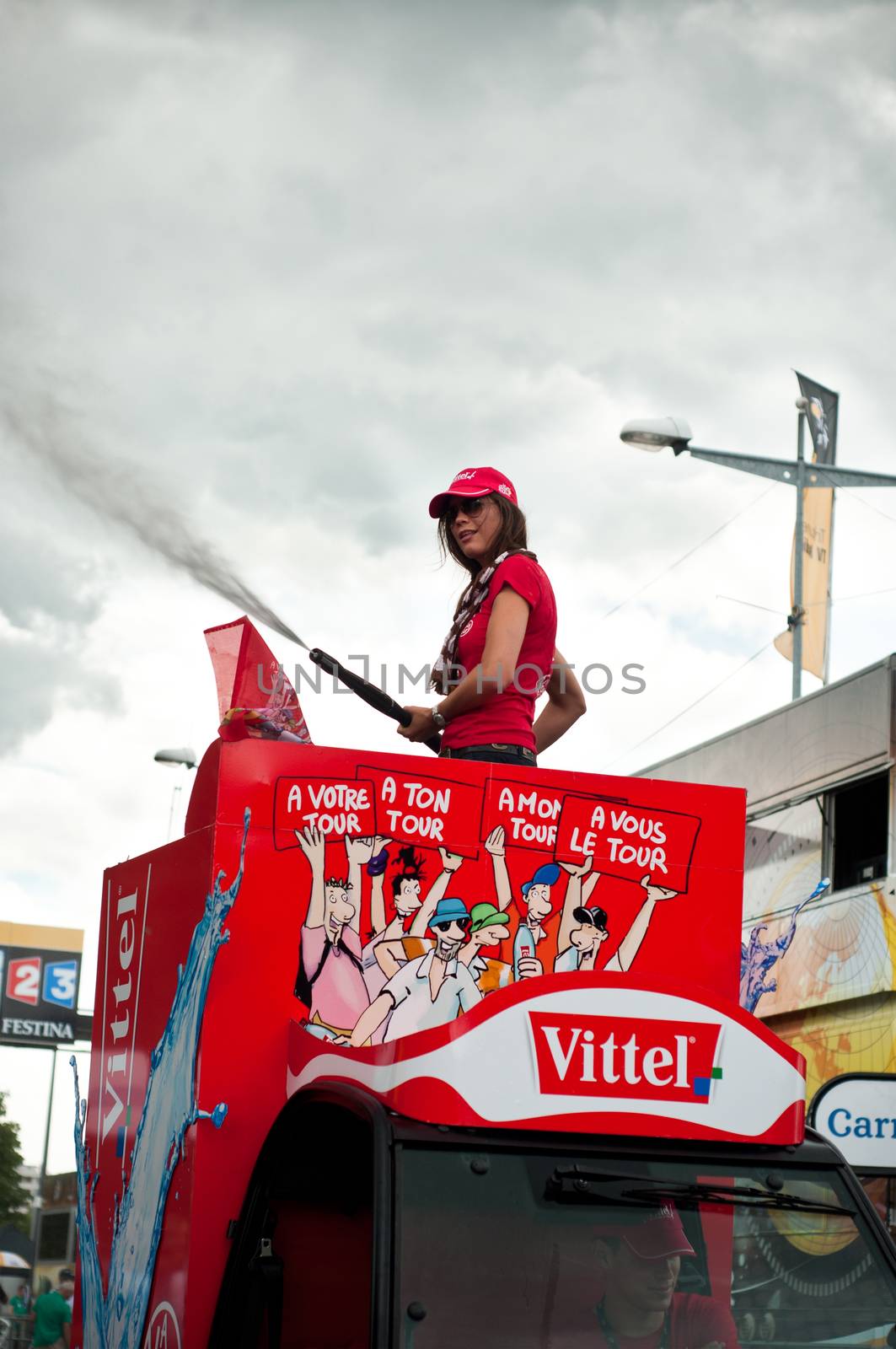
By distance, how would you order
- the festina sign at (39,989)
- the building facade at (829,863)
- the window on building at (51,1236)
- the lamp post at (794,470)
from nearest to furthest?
1. the building facade at (829,863)
2. the lamp post at (794,470)
3. the festina sign at (39,989)
4. the window on building at (51,1236)

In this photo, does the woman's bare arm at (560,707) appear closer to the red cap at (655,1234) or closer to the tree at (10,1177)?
the red cap at (655,1234)

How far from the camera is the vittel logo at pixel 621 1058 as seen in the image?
3471mm

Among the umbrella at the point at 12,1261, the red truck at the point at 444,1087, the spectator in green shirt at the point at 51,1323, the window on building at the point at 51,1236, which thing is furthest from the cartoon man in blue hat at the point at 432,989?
the window on building at the point at 51,1236

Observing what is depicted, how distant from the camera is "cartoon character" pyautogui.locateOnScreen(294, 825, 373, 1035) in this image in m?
4.17

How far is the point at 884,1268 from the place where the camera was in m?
3.41

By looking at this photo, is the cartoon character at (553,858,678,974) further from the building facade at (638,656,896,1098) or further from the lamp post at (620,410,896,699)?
the lamp post at (620,410,896,699)

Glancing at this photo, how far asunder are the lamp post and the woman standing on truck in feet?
41.0

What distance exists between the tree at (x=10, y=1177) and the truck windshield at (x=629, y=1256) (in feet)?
171

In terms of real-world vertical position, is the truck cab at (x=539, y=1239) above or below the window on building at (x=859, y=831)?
below

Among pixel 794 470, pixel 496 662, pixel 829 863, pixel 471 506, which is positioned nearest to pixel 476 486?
pixel 471 506

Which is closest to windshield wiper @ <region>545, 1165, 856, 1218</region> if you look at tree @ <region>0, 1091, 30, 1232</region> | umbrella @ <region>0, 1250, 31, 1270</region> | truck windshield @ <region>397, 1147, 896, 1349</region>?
truck windshield @ <region>397, 1147, 896, 1349</region>

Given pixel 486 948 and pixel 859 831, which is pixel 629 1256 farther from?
pixel 859 831

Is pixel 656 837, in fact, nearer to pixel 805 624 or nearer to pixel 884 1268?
pixel 884 1268

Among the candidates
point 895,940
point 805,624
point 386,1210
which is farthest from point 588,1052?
point 805,624
